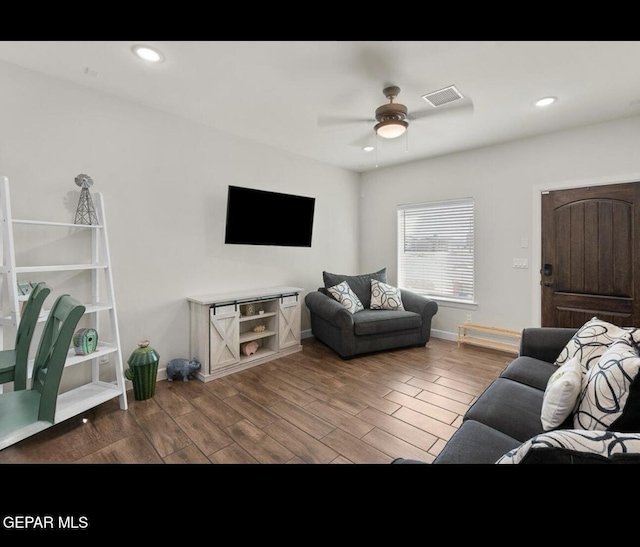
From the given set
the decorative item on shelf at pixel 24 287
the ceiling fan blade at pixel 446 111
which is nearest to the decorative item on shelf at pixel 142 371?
the decorative item on shelf at pixel 24 287

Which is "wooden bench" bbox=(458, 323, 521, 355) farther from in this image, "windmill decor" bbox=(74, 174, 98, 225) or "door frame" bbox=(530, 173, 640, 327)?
"windmill decor" bbox=(74, 174, 98, 225)

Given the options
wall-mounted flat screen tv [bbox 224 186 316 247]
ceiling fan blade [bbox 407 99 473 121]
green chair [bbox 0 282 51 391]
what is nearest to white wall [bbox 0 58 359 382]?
wall-mounted flat screen tv [bbox 224 186 316 247]

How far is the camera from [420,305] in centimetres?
386

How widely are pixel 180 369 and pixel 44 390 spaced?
4.80 feet

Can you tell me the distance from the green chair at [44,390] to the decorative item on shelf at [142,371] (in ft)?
2.76

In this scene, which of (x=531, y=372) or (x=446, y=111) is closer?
(x=531, y=372)

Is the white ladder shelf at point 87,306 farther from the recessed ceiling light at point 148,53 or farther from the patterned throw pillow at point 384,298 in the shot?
the patterned throw pillow at point 384,298

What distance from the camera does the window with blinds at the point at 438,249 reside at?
13.4 ft

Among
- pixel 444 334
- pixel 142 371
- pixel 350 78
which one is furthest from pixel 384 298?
pixel 142 371

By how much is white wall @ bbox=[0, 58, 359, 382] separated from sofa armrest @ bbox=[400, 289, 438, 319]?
169 cm

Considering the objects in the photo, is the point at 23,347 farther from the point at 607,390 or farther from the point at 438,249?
the point at 438,249

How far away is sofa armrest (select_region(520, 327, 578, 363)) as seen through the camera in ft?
6.93

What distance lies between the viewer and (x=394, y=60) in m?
2.02
